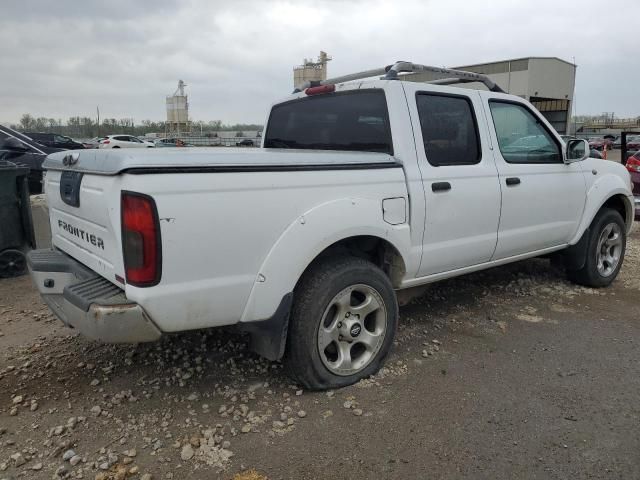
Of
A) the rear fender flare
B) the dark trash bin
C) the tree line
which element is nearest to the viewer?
the rear fender flare

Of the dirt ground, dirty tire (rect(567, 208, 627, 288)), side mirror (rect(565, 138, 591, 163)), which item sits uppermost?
side mirror (rect(565, 138, 591, 163))

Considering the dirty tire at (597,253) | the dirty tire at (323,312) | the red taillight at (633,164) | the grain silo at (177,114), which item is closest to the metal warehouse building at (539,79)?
the red taillight at (633,164)

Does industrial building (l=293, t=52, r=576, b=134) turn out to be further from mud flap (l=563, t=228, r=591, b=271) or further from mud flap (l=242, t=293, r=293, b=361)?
mud flap (l=242, t=293, r=293, b=361)

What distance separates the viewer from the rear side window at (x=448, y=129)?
3584 millimetres

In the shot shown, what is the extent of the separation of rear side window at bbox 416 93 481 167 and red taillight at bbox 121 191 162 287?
197cm

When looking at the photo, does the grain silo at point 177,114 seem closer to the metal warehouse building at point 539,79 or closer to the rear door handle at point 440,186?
the metal warehouse building at point 539,79

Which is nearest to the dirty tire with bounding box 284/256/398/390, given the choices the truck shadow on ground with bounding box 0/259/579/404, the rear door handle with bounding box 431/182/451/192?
the truck shadow on ground with bounding box 0/259/579/404

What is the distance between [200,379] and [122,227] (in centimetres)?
134

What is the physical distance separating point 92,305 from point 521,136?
3582 mm

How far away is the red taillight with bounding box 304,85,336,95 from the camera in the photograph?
12.7ft

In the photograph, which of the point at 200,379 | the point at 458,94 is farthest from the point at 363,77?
the point at 200,379

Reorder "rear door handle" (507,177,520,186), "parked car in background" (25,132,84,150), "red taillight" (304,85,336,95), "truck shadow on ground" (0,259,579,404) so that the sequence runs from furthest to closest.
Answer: "parked car in background" (25,132,84,150), "rear door handle" (507,177,520,186), "red taillight" (304,85,336,95), "truck shadow on ground" (0,259,579,404)

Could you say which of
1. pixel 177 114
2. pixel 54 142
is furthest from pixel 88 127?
pixel 54 142

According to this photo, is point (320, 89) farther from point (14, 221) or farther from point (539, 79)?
point (539, 79)
